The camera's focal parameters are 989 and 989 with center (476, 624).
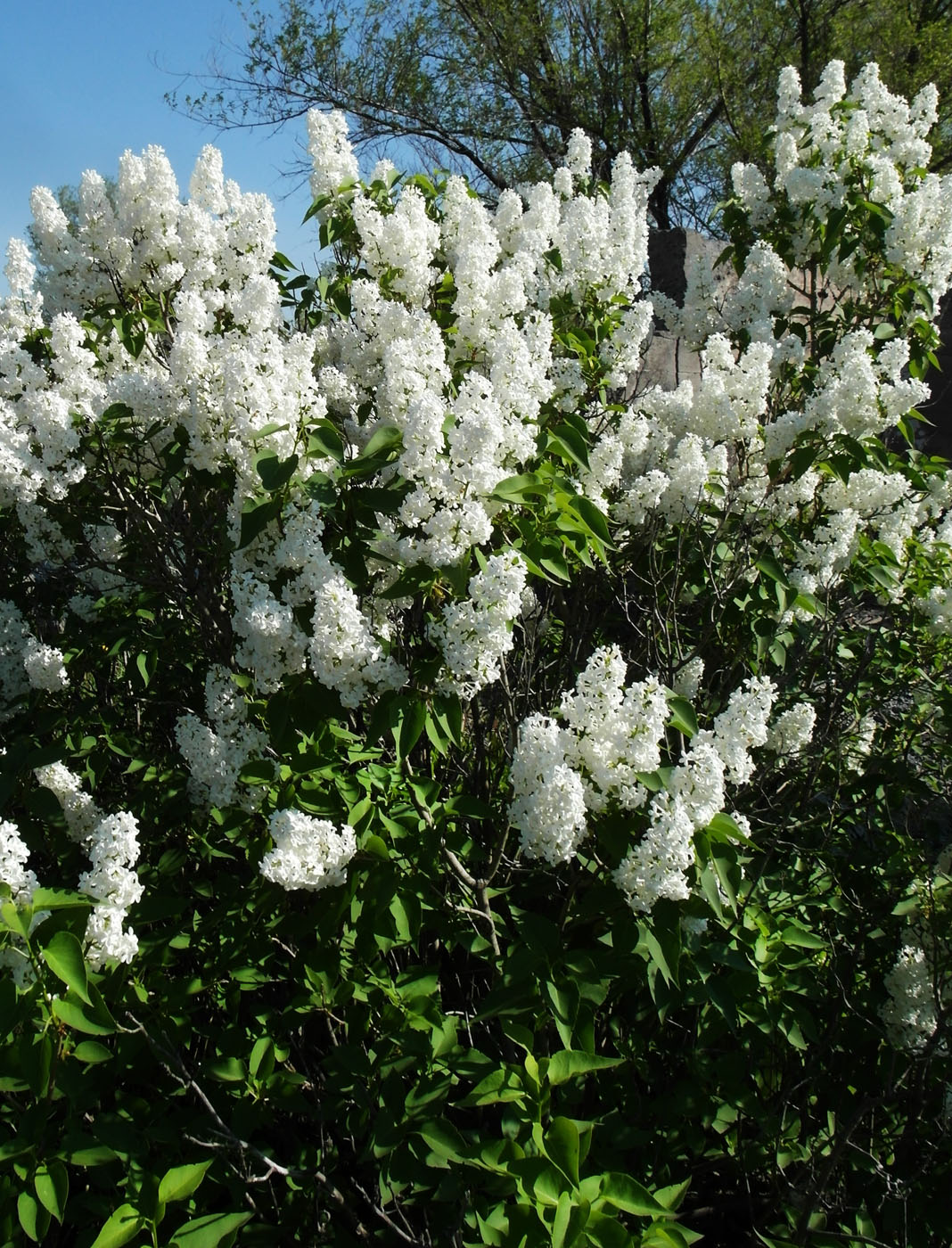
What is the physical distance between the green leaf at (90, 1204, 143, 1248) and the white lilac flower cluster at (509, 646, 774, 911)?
987mm

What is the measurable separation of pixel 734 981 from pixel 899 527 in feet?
6.31

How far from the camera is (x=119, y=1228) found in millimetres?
1799

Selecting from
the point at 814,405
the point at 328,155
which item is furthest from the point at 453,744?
the point at 328,155

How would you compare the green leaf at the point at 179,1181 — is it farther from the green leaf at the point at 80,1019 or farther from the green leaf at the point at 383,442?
the green leaf at the point at 383,442

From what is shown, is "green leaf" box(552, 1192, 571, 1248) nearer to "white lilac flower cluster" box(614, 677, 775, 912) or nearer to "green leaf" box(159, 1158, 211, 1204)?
"white lilac flower cluster" box(614, 677, 775, 912)

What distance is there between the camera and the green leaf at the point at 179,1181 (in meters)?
1.80

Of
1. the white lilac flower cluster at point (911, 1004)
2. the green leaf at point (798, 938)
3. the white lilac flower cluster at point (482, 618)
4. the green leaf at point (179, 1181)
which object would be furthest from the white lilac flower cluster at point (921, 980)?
the green leaf at point (179, 1181)

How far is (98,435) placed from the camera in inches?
109

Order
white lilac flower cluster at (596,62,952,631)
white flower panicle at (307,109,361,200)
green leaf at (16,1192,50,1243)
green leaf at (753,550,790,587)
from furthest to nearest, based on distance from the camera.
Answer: white flower panicle at (307,109,361,200) < white lilac flower cluster at (596,62,952,631) < green leaf at (753,550,790,587) < green leaf at (16,1192,50,1243)

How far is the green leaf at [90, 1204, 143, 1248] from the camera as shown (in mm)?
1773

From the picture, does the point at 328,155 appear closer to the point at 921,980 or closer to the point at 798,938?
the point at 798,938

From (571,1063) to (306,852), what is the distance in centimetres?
65

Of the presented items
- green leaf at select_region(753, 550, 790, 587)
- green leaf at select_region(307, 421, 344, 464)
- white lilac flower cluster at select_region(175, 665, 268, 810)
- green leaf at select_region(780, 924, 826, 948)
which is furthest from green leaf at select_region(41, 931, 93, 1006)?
green leaf at select_region(753, 550, 790, 587)

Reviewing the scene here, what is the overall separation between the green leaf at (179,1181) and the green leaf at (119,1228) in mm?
63
